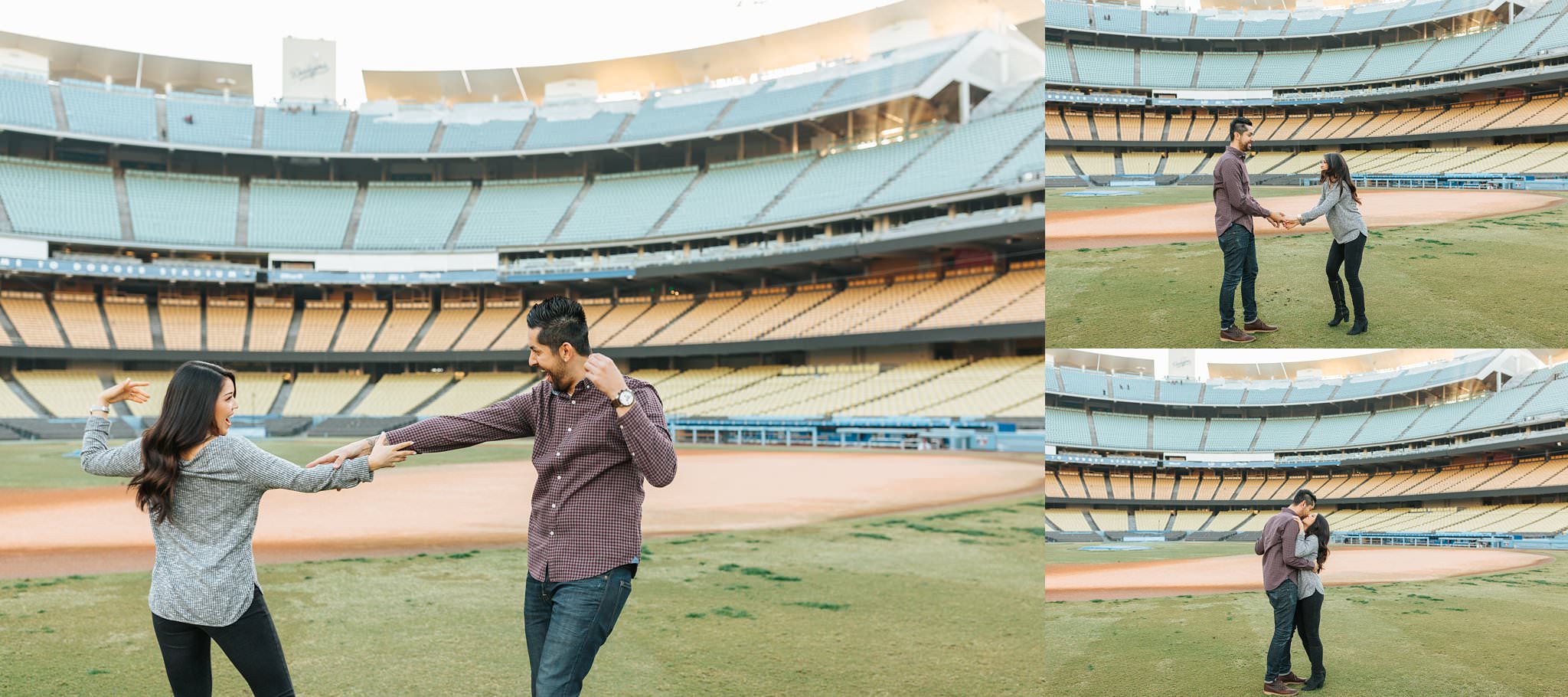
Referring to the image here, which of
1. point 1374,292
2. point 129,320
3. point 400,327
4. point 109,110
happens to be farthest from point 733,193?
point 1374,292

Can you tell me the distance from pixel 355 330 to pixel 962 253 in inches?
1057

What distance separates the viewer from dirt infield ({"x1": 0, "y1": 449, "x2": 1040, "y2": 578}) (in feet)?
34.0

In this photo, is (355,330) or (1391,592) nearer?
(1391,592)

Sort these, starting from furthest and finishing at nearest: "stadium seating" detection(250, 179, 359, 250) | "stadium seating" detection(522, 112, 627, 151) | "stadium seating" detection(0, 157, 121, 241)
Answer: "stadium seating" detection(522, 112, 627, 151)
"stadium seating" detection(250, 179, 359, 250)
"stadium seating" detection(0, 157, 121, 241)

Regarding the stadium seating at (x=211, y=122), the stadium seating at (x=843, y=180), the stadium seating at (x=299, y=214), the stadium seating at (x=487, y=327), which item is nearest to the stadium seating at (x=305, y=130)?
the stadium seating at (x=211, y=122)

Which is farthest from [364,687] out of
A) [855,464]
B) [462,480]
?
[855,464]

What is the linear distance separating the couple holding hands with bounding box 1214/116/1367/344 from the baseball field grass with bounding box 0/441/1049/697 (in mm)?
2237

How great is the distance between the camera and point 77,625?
6.52 metres

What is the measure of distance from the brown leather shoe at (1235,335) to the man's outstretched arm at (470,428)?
120 inches

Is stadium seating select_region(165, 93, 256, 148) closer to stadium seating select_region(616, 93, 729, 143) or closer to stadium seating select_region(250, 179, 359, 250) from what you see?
stadium seating select_region(250, 179, 359, 250)

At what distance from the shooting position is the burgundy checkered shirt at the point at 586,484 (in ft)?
10.7

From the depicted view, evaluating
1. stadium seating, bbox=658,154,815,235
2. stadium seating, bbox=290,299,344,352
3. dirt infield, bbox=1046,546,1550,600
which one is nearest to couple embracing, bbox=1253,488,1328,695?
dirt infield, bbox=1046,546,1550,600

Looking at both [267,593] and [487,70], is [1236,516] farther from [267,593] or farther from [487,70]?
[487,70]

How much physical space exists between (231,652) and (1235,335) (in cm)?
426
